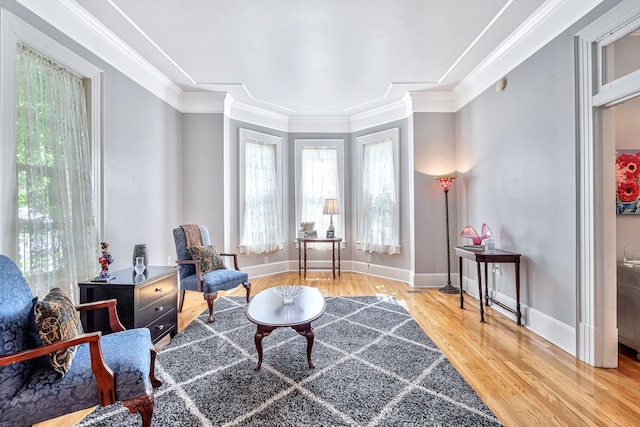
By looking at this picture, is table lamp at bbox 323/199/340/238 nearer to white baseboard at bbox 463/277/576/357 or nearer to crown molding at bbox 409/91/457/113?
crown molding at bbox 409/91/457/113

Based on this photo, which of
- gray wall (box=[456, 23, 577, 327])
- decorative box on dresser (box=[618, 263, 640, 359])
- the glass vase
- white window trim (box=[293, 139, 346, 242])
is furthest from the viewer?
white window trim (box=[293, 139, 346, 242])

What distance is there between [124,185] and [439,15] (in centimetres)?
359

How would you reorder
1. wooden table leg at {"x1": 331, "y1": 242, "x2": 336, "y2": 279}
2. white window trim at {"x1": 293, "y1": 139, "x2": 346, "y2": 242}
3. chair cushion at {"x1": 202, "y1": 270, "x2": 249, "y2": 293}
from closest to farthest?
1. chair cushion at {"x1": 202, "y1": 270, "x2": 249, "y2": 293}
2. wooden table leg at {"x1": 331, "y1": 242, "x2": 336, "y2": 279}
3. white window trim at {"x1": 293, "y1": 139, "x2": 346, "y2": 242}

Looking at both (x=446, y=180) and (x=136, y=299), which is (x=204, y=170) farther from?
(x=446, y=180)

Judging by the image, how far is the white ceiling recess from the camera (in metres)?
2.42

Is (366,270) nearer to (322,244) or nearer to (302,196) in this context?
(322,244)

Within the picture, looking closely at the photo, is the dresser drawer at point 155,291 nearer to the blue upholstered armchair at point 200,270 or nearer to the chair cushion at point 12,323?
the blue upholstered armchair at point 200,270

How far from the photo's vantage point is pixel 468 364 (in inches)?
85.8

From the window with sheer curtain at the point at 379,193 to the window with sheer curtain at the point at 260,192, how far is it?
5.00 ft

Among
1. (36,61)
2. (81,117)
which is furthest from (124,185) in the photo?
(36,61)

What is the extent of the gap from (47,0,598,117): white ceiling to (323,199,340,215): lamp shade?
1799 millimetres

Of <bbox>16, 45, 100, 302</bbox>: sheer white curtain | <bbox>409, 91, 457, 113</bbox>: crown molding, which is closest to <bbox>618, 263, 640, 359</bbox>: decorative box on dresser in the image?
<bbox>409, 91, 457, 113</bbox>: crown molding

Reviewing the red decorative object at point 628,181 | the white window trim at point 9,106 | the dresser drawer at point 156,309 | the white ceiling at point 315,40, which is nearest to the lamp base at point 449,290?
the red decorative object at point 628,181

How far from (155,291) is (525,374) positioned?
2.97 m
